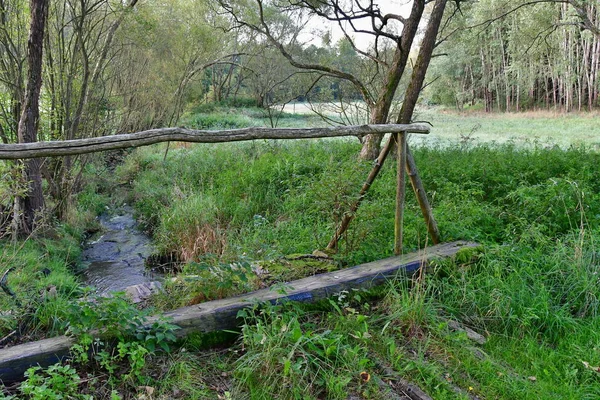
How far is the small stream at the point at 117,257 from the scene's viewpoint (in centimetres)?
637

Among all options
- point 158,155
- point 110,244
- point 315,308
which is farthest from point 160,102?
point 315,308

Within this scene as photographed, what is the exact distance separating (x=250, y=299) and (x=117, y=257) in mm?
5093

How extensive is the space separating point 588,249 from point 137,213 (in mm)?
8602

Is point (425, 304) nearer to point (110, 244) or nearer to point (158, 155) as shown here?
point (110, 244)

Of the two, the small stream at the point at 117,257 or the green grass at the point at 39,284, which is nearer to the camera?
the green grass at the point at 39,284

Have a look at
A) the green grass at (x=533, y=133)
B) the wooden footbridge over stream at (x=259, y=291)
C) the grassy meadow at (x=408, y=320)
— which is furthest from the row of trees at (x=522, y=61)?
the wooden footbridge over stream at (x=259, y=291)

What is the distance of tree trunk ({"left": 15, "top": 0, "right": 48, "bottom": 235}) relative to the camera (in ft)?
20.6

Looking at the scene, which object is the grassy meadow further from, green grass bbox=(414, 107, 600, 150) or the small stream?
green grass bbox=(414, 107, 600, 150)

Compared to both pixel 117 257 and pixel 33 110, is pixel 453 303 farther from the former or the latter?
pixel 33 110

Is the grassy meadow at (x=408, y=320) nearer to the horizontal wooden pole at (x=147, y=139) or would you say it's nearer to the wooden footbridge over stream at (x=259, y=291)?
the wooden footbridge over stream at (x=259, y=291)

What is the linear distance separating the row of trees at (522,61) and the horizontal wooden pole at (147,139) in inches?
569

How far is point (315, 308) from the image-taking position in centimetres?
348

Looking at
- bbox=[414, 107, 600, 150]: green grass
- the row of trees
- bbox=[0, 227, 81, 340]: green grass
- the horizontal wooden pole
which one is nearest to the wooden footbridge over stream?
the horizontal wooden pole

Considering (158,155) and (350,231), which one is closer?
(350,231)
